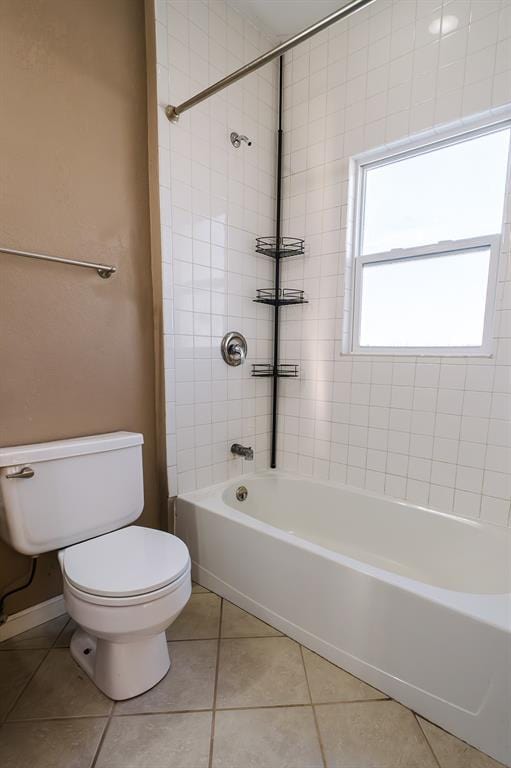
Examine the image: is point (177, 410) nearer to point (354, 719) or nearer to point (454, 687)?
point (354, 719)

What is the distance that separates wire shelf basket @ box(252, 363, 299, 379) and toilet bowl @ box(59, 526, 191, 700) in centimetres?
111

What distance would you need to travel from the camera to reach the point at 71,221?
148 centimetres

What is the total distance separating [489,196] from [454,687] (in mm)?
1874

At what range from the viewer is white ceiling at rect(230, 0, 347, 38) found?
6.12ft

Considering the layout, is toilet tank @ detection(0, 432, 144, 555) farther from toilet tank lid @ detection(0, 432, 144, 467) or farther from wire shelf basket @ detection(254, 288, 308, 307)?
wire shelf basket @ detection(254, 288, 308, 307)

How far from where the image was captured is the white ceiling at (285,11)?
187cm

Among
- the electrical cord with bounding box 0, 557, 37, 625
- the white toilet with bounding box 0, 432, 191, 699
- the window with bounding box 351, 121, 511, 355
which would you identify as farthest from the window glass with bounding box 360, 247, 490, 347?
the electrical cord with bounding box 0, 557, 37, 625

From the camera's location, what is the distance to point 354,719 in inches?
45.6

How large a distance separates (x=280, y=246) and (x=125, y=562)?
6.00ft

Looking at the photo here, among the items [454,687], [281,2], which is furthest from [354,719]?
[281,2]

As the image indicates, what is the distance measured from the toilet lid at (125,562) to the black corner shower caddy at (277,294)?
1129 mm

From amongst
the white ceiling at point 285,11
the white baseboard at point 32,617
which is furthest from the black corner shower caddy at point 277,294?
the white baseboard at point 32,617

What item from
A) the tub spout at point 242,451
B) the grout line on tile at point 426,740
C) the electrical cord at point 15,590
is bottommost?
the grout line on tile at point 426,740

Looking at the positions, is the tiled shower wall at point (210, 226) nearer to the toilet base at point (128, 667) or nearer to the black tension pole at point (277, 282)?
the black tension pole at point (277, 282)
